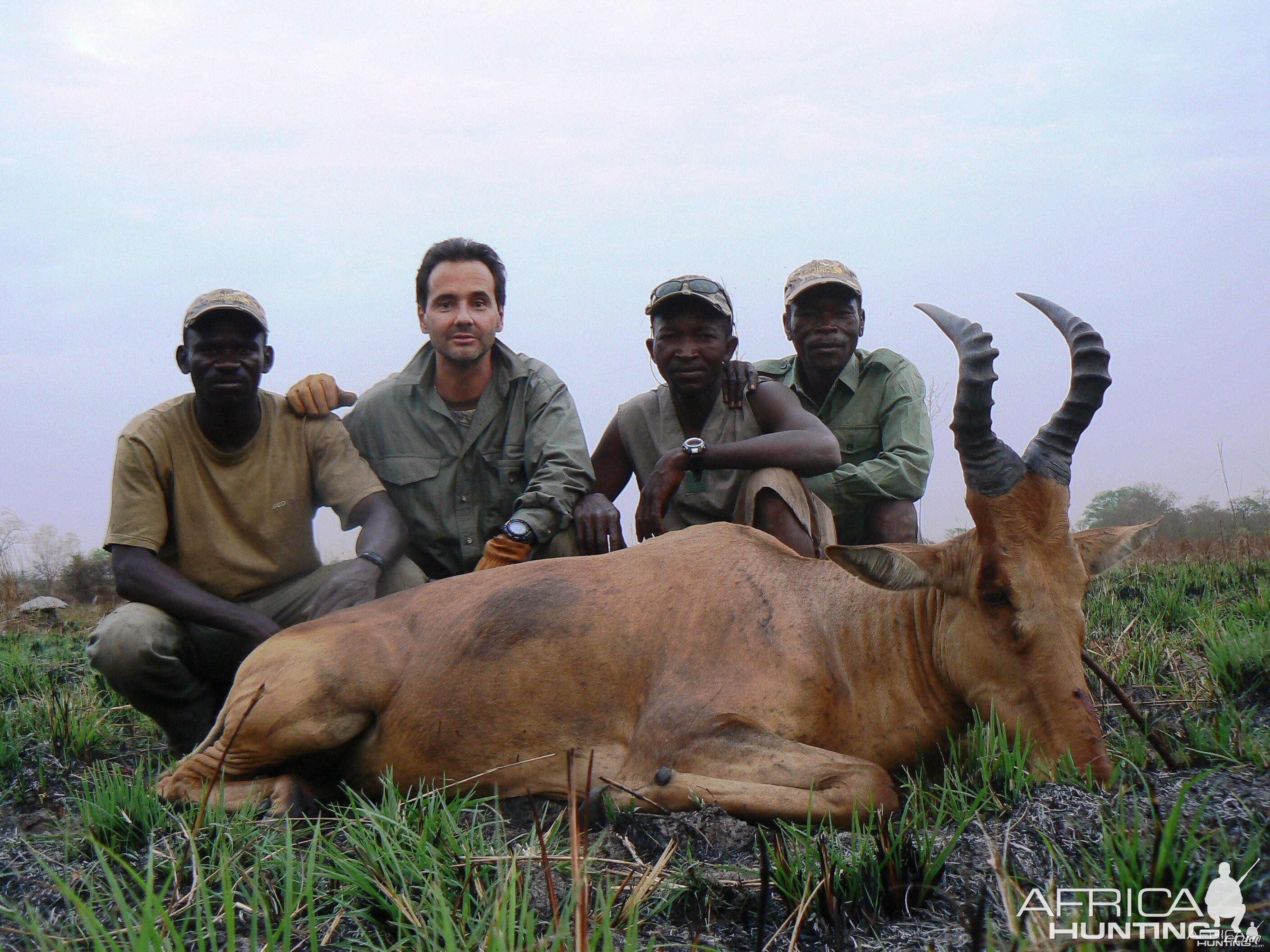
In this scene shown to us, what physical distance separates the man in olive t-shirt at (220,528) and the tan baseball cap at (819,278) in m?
3.06

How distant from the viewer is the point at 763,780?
11.2ft

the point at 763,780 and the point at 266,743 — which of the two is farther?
the point at 266,743

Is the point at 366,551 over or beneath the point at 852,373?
beneath

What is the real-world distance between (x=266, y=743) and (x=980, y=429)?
311cm

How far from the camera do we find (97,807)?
338 centimetres

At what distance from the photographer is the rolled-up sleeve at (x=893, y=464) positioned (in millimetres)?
6238

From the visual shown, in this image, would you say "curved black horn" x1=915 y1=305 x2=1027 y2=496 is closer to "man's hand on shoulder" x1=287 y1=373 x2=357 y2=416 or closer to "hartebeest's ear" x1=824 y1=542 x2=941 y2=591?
"hartebeest's ear" x1=824 y1=542 x2=941 y2=591

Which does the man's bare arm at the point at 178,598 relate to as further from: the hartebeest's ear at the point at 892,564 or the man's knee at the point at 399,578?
the hartebeest's ear at the point at 892,564

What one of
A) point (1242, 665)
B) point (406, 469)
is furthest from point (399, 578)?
point (1242, 665)

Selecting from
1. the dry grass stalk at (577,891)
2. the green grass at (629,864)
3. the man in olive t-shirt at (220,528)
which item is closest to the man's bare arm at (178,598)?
the man in olive t-shirt at (220,528)

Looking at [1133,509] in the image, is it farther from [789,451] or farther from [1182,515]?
[789,451]

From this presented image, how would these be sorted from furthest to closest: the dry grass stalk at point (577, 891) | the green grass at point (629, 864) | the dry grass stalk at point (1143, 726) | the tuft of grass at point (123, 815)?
the tuft of grass at point (123, 815)
the dry grass stalk at point (1143, 726)
the green grass at point (629, 864)
the dry grass stalk at point (577, 891)

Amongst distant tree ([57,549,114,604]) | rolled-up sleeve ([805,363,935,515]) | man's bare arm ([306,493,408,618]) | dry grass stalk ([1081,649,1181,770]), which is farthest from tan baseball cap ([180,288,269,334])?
distant tree ([57,549,114,604])

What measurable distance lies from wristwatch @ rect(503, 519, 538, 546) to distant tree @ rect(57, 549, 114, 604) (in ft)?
41.7
